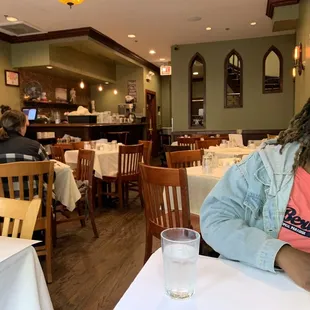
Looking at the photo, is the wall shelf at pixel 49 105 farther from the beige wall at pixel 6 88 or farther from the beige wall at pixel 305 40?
the beige wall at pixel 305 40

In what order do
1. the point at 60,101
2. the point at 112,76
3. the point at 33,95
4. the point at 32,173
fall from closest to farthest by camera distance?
the point at 32,173, the point at 33,95, the point at 60,101, the point at 112,76

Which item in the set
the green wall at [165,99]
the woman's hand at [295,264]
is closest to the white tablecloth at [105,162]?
the woman's hand at [295,264]

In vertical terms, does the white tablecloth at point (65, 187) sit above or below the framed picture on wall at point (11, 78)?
below

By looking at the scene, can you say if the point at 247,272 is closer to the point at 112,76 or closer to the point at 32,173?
the point at 32,173

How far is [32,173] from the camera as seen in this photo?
7.27ft

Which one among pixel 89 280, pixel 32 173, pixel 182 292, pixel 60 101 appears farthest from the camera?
pixel 60 101

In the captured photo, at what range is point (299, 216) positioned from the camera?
888 mm

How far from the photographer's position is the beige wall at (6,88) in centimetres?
658

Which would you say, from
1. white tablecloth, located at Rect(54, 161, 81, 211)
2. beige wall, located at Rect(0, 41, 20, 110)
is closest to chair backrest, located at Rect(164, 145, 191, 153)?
white tablecloth, located at Rect(54, 161, 81, 211)

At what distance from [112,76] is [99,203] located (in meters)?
5.90

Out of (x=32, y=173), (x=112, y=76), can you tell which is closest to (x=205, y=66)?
(x=112, y=76)

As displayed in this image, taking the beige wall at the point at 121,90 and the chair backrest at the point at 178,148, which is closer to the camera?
the chair backrest at the point at 178,148

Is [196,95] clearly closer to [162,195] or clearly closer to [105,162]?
[105,162]

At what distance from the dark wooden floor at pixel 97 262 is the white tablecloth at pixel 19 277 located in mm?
1047
